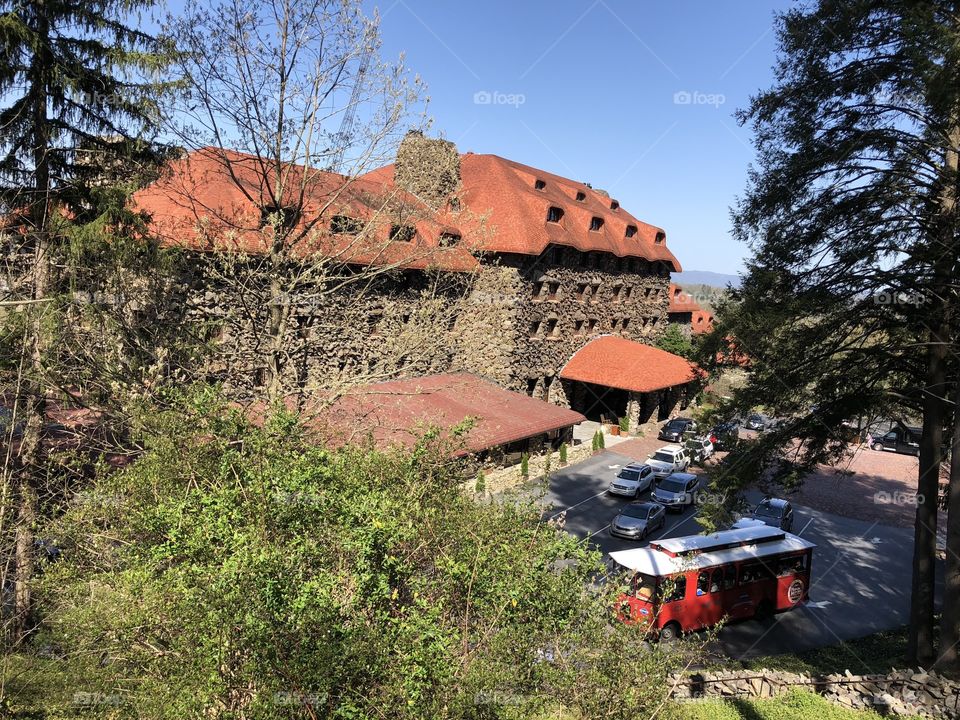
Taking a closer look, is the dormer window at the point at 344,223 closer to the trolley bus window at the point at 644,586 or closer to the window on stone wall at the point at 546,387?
the trolley bus window at the point at 644,586

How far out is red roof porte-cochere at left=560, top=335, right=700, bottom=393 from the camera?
34.1 m

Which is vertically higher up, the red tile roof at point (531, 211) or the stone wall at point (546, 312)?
the red tile roof at point (531, 211)

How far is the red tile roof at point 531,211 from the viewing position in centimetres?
3095

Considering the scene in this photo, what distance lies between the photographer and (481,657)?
6.46m

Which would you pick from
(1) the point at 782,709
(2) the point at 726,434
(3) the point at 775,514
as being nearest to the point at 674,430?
(3) the point at 775,514

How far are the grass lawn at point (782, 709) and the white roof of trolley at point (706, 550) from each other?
3.10m

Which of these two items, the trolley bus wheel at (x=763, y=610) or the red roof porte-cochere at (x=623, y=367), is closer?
the trolley bus wheel at (x=763, y=610)

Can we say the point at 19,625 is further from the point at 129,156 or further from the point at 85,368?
the point at 129,156

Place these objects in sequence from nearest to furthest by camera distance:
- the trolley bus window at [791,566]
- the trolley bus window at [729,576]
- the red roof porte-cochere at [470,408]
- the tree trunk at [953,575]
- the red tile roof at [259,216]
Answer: the tree trunk at [953,575], the red tile roof at [259,216], the trolley bus window at [729,576], the trolley bus window at [791,566], the red roof porte-cochere at [470,408]

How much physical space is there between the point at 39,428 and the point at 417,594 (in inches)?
412

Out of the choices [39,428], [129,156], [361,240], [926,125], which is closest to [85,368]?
[39,428]

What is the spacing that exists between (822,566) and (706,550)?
Answer: 849 cm

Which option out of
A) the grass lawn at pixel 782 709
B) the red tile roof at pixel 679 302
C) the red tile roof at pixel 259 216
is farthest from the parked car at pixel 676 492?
the red tile roof at pixel 679 302

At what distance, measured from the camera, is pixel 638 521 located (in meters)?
21.4
